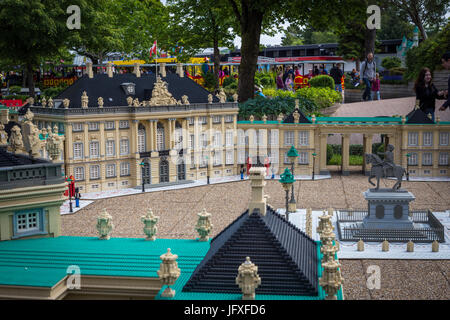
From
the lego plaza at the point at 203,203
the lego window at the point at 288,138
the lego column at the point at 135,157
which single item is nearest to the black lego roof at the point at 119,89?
the lego plaza at the point at 203,203

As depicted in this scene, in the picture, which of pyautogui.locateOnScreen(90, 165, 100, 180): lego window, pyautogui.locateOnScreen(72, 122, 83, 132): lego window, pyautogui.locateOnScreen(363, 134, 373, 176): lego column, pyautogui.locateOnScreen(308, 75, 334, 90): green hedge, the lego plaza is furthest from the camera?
pyautogui.locateOnScreen(308, 75, 334, 90): green hedge

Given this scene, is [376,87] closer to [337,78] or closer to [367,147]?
[337,78]

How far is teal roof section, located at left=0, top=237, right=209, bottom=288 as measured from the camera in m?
26.2

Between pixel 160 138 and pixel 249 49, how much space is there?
61.7 ft

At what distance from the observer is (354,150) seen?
271ft

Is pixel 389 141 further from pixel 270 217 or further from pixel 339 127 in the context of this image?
pixel 270 217

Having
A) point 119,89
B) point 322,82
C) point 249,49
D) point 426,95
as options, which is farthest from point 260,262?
point 322,82

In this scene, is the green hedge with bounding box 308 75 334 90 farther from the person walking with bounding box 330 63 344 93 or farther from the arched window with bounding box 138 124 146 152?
the arched window with bounding box 138 124 146 152

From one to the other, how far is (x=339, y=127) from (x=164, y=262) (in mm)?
50451

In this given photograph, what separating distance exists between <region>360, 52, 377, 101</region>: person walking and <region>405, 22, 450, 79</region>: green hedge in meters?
5.91

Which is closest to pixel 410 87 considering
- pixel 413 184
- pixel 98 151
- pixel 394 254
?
pixel 413 184

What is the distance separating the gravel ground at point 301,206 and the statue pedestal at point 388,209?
6.36 meters

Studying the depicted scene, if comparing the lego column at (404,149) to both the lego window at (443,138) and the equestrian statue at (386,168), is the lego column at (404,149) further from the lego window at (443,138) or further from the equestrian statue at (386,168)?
the equestrian statue at (386,168)
